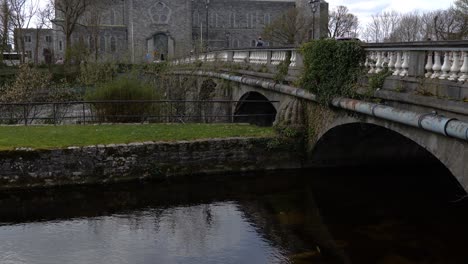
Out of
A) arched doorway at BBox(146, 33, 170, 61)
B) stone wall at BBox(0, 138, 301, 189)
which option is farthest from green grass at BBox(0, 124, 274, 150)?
arched doorway at BBox(146, 33, 170, 61)

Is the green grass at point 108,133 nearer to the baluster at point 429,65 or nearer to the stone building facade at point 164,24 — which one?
the baluster at point 429,65

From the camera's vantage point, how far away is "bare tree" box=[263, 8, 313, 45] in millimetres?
63531

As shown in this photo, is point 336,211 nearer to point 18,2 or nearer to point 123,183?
point 123,183

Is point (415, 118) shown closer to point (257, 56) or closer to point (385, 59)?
point (385, 59)

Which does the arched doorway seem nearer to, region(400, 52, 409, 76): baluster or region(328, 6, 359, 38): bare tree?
region(328, 6, 359, 38): bare tree

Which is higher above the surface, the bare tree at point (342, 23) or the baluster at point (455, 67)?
the bare tree at point (342, 23)

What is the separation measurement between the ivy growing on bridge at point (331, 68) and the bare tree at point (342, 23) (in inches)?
2113

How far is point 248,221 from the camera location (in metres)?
11.7

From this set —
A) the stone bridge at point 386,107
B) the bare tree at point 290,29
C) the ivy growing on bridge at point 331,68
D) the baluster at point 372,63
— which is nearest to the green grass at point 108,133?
the stone bridge at point 386,107

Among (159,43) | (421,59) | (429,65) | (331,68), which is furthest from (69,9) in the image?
(429,65)

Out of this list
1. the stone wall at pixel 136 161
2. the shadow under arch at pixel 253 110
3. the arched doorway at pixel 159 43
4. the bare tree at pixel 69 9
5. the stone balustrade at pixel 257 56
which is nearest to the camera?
the stone wall at pixel 136 161

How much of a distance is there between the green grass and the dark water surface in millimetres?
1421

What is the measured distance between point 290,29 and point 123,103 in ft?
153

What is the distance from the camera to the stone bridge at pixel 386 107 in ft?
26.4
